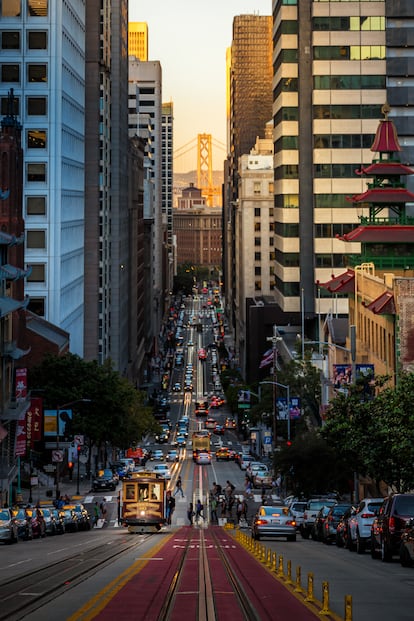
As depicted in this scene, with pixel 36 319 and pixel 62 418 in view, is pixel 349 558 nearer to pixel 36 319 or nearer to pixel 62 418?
pixel 62 418

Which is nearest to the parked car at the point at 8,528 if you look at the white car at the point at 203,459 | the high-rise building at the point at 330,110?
the high-rise building at the point at 330,110

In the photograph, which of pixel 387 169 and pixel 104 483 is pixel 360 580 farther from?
pixel 104 483

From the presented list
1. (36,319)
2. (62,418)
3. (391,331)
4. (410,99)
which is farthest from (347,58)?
(391,331)

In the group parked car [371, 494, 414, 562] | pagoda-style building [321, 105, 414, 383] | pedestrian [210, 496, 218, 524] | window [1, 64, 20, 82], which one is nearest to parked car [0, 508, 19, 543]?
parked car [371, 494, 414, 562]

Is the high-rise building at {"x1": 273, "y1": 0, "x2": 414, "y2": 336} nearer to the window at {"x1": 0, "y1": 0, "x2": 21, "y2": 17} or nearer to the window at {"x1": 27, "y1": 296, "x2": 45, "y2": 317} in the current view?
the window at {"x1": 27, "y1": 296, "x2": 45, "y2": 317}

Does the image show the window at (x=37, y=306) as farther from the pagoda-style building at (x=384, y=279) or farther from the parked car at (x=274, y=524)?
the parked car at (x=274, y=524)
